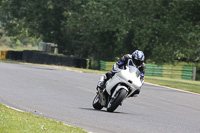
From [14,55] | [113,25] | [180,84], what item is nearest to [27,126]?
[180,84]

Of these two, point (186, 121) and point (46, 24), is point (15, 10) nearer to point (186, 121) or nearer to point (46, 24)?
point (46, 24)

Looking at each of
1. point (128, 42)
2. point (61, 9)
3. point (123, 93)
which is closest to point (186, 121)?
point (123, 93)

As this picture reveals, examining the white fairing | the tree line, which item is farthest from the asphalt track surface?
the tree line

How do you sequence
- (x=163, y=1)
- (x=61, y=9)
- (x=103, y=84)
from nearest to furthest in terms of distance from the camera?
1. (x=103, y=84)
2. (x=163, y=1)
3. (x=61, y=9)

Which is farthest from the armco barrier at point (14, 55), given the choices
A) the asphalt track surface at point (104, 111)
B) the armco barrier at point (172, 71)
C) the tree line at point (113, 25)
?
the asphalt track surface at point (104, 111)

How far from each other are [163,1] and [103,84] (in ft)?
99.6

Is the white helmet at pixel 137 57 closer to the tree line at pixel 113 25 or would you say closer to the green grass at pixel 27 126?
the green grass at pixel 27 126

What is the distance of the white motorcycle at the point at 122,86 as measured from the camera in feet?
35.1

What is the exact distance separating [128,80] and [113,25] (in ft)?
108

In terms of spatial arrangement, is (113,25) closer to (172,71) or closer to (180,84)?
(172,71)

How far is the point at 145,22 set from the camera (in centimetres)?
4134

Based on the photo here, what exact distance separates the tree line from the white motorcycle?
26.9 metres

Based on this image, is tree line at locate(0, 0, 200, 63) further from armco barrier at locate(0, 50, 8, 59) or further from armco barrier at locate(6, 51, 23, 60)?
armco barrier at locate(6, 51, 23, 60)

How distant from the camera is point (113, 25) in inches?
1709
